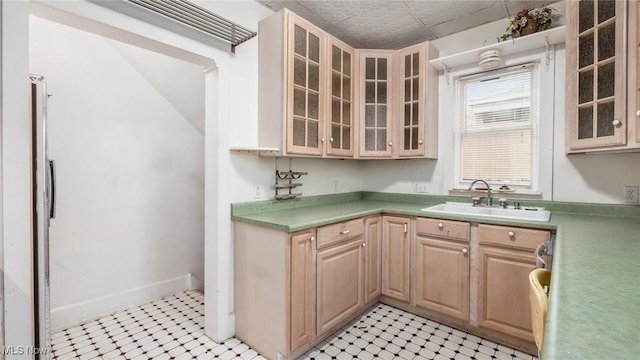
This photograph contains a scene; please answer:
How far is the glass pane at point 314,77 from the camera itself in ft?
7.41

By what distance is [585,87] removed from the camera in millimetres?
1766

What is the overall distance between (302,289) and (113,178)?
6.27 feet

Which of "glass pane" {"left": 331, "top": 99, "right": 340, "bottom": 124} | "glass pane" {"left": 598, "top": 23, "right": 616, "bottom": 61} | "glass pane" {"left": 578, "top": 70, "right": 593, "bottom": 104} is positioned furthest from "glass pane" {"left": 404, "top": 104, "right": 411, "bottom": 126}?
"glass pane" {"left": 598, "top": 23, "right": 616, "bottom": 61}

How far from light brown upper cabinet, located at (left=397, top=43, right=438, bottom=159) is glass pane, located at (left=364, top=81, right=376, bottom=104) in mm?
249

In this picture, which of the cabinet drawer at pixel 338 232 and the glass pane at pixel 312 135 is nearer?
the cabinet drawer at pixel 338 232

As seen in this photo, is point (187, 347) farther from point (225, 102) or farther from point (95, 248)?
point (225, 102)

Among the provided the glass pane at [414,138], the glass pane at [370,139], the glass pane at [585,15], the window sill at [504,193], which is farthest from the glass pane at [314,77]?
the glass pane at [585,15]

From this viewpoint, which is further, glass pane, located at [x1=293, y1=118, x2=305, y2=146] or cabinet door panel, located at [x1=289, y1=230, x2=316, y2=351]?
glass pane, located at [x1=293, y1=118, x2=305, y2=146]

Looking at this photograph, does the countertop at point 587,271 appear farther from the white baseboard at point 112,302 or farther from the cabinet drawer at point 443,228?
the white baseboard at point 112,302

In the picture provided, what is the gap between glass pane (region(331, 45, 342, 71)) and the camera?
2445mm

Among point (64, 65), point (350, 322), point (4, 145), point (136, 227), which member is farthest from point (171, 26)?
point (350, 322)

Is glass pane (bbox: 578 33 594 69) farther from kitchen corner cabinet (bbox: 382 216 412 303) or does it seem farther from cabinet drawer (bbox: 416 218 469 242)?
kitchen corner cabinet (bbox: 382 216 412 303)

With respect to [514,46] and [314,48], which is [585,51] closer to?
[514,46]

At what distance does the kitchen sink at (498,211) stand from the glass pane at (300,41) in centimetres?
161
